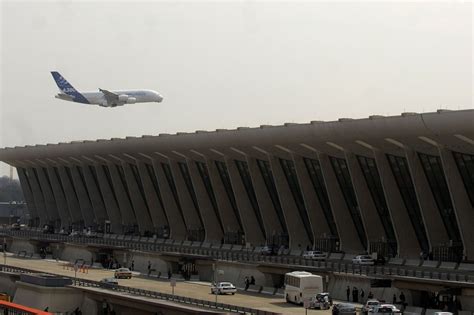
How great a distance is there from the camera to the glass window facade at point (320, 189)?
91.5m

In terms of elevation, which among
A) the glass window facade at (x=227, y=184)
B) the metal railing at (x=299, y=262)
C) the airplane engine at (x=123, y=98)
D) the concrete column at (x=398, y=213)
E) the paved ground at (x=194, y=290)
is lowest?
the paved ground at (x=194, y=290)

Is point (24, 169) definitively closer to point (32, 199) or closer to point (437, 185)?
point (32, 199)

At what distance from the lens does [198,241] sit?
113 m

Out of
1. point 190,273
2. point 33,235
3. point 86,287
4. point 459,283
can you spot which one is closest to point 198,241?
point 190,273

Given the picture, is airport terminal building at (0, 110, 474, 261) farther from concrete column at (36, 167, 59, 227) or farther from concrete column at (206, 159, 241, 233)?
concrete column at (36, 167, 59, 227)

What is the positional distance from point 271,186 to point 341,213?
1387cm

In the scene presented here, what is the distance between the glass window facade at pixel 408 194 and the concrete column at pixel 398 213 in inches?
17.9

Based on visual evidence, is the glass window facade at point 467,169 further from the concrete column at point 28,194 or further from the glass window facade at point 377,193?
the concrete column at point 28,194

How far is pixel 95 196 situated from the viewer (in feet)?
459

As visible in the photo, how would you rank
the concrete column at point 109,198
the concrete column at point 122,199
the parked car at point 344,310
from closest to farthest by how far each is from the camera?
the parked car at point 344,310, the concrete column at point 122,199, the concrete column at point 109,198

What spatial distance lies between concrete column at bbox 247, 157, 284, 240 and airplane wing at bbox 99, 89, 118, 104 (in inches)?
1711

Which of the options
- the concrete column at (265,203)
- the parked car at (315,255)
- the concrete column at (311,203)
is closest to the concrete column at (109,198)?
the concrete column at (265,203)

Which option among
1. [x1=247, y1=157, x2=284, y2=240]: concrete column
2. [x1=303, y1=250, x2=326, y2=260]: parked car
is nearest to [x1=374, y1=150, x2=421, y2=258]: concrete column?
[x1=303, y1=250, x2=326, y2=260]: parked car

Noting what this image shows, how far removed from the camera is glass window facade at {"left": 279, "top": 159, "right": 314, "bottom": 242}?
3738 inches
